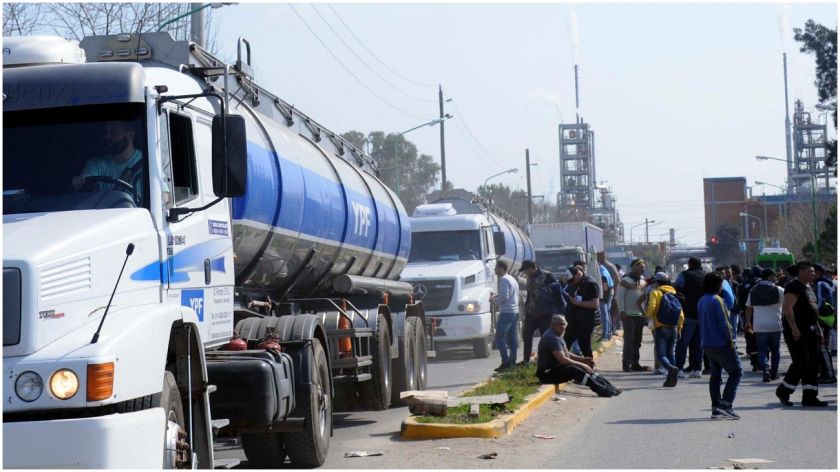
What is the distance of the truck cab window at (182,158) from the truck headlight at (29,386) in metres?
2.12

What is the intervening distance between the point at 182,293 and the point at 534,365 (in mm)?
11510

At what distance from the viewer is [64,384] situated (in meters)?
6.05

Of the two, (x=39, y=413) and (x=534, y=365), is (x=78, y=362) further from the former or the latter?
(x=534, y=365)

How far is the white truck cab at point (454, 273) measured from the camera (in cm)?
2409

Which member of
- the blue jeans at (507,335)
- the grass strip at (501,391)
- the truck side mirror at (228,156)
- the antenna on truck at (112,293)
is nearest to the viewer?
the antenna on truck at (112,293)

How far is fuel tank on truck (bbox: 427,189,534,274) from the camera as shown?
29.8 m

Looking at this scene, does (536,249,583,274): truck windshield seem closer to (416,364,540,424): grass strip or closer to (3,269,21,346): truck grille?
(416,364,540,424): grass strip

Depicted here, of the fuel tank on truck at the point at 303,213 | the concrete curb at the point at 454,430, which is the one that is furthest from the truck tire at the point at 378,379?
the concrete curb at the point at 454,430

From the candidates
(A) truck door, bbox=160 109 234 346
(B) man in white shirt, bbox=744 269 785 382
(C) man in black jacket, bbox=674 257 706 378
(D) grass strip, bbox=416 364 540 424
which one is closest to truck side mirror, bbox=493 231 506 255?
(D) grass strip, bbox=416 364 540 424

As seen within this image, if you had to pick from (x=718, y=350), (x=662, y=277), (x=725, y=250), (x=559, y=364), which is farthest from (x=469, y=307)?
(x=725, y=250)

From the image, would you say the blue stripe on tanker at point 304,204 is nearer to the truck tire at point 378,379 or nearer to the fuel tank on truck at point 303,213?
the fuel tank on truck at point 303,213

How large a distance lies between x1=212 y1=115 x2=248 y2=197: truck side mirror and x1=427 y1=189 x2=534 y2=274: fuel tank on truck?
1889 centimetres

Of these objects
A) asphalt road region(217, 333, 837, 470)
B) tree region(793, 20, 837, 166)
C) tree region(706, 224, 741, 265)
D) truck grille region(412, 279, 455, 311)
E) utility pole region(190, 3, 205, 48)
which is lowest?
asphalt road region(217, 333, 837, 470)

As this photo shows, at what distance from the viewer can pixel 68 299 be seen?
6535 millimetres
